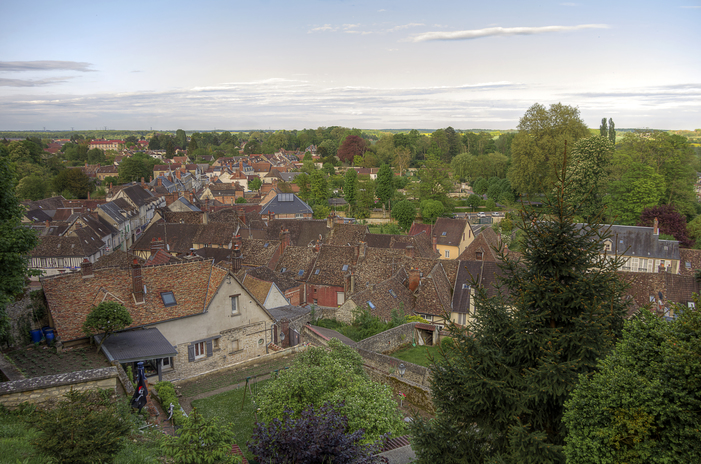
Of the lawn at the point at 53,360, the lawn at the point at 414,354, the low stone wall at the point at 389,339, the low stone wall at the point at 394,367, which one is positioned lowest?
the lawn at the point at 414,354

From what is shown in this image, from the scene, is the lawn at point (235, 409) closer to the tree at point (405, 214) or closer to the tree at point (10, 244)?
the tree at point (10, 244)

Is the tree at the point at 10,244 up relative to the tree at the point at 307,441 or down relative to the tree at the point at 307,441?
up

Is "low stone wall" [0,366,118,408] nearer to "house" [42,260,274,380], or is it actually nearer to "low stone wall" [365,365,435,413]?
"house" [42,260,274,380]

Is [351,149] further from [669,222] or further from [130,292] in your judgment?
[130,292]

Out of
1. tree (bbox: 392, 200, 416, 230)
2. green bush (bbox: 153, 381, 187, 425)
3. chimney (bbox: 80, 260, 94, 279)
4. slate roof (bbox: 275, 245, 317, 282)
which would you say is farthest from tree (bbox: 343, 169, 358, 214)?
green bush (bbox: 153, 381, 187, 425)

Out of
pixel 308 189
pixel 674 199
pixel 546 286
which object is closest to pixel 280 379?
pixel 546 286

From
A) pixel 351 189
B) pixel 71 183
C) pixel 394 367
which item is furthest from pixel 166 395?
pixel 71 183

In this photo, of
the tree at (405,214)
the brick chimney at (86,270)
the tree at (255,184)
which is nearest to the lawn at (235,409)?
the brick chimney at (86,270)

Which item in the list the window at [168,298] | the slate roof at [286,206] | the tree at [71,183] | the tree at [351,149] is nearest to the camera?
the window at [168,298]
